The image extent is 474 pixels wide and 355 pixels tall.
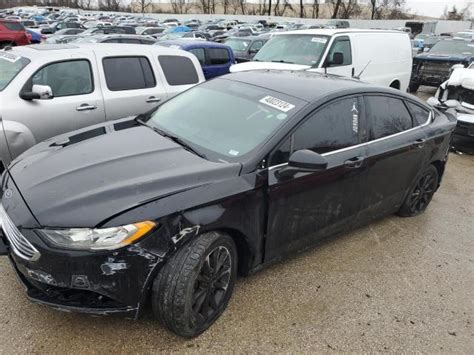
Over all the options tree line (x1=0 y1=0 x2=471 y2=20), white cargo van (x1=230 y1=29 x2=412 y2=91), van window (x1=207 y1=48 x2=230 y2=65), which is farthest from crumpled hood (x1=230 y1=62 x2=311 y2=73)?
tree line (x1=0 y1=0 x2=471 y2=20)

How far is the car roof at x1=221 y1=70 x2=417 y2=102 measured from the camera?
3.28 meters

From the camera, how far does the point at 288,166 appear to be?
9.45 ft

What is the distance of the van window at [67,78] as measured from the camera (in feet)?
15.2

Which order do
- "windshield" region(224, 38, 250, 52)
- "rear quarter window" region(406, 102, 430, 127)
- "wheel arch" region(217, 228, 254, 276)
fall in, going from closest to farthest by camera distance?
"wheel arch" region(217, 228, 254, 276), "rear quarter window" region(406, 102, 430, 127), "windshield" region(224, 38, 250, 52)

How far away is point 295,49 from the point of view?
27.2 ft

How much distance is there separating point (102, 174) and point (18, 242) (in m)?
0.62

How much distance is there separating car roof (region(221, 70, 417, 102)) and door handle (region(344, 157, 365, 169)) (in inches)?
22.3

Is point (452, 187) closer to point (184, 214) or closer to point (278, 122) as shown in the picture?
point (278, 122)

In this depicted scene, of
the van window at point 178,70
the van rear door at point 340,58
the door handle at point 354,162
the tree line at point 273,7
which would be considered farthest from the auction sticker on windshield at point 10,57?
the tree line at point 273,7

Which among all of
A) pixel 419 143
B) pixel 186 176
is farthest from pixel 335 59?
pixel 186 176

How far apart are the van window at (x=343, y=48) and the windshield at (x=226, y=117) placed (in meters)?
4.81

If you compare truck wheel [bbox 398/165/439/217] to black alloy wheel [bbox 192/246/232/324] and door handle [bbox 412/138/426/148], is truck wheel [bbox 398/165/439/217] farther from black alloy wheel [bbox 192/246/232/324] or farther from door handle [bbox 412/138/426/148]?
black alloy wheel [bbox 192/246/232/324]

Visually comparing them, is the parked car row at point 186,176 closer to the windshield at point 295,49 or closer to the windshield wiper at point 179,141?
the windshield wiper at point 179,141

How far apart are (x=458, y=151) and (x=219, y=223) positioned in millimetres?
6407
